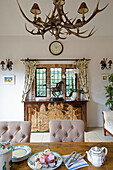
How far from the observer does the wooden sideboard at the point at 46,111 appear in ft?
11.7

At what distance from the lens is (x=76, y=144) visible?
4.67ft

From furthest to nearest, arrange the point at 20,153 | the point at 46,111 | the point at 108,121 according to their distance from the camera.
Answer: the point at 46,111, the point at 108,121, the point at 20,153

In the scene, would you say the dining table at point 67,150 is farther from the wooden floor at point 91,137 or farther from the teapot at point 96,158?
the wooden floor at point 91,137

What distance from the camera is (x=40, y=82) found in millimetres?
4117

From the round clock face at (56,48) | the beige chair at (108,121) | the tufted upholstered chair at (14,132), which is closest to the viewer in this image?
the tufted upholstered chair at (14,132)

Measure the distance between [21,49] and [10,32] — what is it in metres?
0.63

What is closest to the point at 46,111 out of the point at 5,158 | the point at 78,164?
the point at 78,164

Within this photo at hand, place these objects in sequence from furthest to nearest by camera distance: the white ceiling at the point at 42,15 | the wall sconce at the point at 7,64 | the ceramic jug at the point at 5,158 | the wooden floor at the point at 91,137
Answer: the wall sconce at the point at 7,64 → the wooden floor at the point at 91,137 → the white ceiling at the point at 42,15 → the ceramic jug at the point at 5,158

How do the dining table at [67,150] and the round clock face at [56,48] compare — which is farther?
the round clock face at [56,48]

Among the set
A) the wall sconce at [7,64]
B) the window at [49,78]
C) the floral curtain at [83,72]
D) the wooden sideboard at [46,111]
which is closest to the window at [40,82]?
the window at [49,78]

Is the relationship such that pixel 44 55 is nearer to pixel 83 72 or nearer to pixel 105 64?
pixel 83 72

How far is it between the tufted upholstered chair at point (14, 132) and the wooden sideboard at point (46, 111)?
1.87 m

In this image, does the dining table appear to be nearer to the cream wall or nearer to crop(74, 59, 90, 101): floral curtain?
crop(74, 59, 90, 101): floral curtain

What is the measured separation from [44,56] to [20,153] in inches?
132
